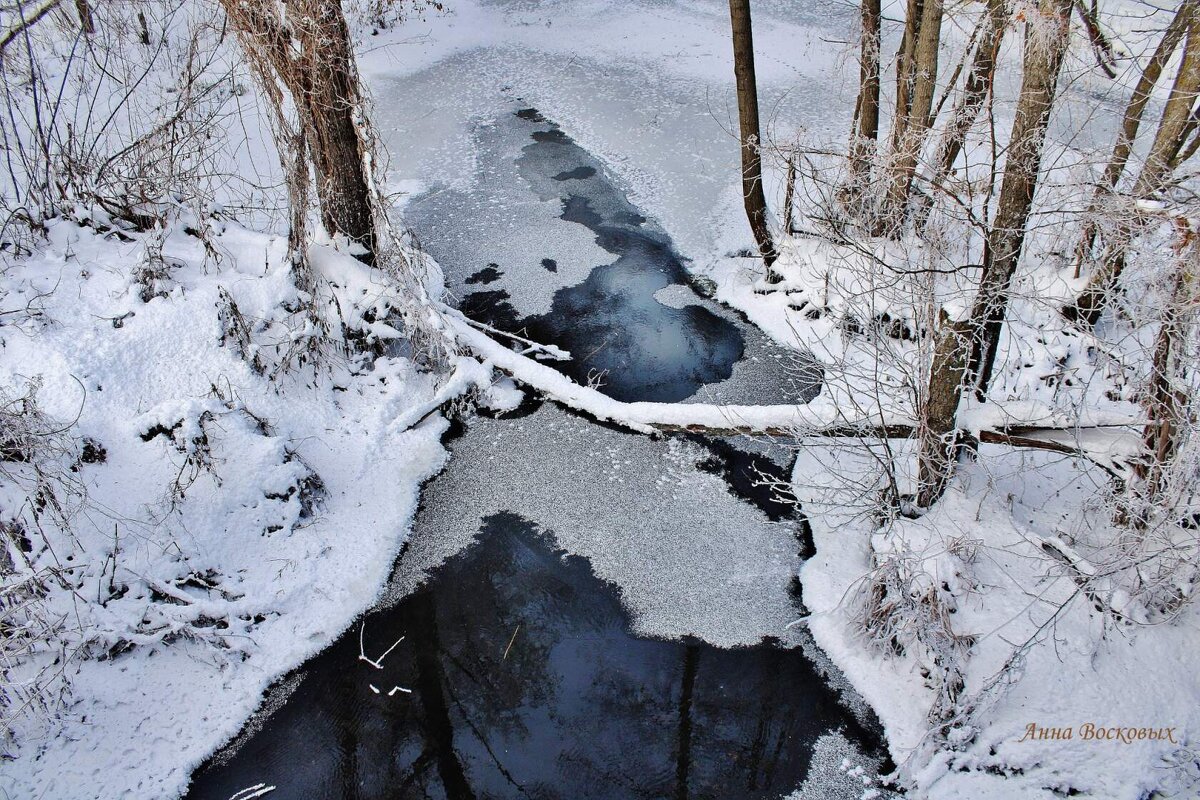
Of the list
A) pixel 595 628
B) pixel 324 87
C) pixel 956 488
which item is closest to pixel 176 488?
pixel 595 628

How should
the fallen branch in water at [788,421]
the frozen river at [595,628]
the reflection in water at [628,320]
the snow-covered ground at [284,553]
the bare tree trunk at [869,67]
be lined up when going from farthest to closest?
1. the bare tree trunk at [869,67]
2. the reflection in water at [628,320]
3. the fallen branch in water at [788,421]
4. the frozen river at [595,628]
5. the snow-covered ground at [284,553]

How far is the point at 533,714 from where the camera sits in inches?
158

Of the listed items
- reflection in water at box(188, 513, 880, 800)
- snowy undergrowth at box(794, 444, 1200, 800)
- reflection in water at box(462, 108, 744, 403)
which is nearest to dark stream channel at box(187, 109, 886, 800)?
reflection in water at box(188, 513, 880, 800)

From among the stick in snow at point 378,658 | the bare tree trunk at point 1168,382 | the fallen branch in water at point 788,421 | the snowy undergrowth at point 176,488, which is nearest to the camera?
the bare tree trunk at point 1168,382

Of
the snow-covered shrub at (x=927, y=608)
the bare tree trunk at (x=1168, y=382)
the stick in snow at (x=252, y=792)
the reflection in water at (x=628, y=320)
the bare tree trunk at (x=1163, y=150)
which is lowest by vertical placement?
the stick in snow at (x=252, y=792)

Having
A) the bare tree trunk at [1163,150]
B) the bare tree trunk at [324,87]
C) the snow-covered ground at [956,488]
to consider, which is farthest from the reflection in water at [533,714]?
the bare tree trunk at [324,87]

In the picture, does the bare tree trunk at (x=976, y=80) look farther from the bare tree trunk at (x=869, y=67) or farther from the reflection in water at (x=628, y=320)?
the reflection in water at (x=628, y=320)

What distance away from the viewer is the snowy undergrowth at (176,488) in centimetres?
389

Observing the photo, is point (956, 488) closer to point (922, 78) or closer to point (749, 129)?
point (922, 78)

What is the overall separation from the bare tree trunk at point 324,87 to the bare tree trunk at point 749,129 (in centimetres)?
315

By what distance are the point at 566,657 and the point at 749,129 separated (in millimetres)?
4986

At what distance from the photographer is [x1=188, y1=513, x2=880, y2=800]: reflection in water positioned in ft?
12.2

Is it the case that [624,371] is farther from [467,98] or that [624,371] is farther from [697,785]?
[467,98]

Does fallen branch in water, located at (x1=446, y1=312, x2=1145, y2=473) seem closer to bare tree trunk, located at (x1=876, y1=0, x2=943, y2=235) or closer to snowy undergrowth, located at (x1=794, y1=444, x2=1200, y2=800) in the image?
snowy undergrowth, located at (x1=794, y1=444, x2=1200, y2=800)
